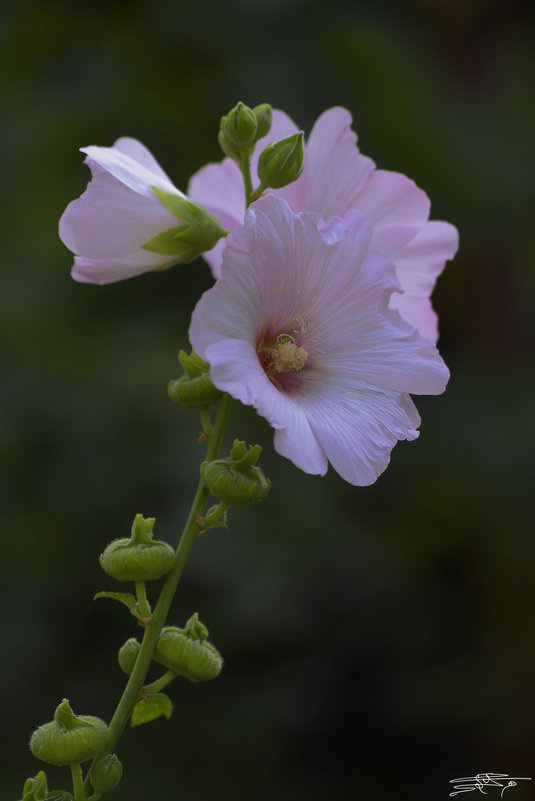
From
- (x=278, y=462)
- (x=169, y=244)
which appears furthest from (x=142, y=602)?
(x=278, y=462)

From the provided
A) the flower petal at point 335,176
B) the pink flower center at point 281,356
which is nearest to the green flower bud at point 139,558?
the pink flower center at point 281,356

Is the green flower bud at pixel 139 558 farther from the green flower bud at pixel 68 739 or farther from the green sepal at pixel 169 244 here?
the green sepal at pixel 169 244

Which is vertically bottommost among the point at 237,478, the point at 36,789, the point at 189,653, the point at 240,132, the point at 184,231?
the point at 36,789

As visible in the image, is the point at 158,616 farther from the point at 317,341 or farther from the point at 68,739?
the point at 317,341

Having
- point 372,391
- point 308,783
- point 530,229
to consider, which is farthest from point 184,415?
point 372,391

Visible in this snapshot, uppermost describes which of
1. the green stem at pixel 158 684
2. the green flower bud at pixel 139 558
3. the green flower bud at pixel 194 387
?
the green flower bud at pixel 194 387
